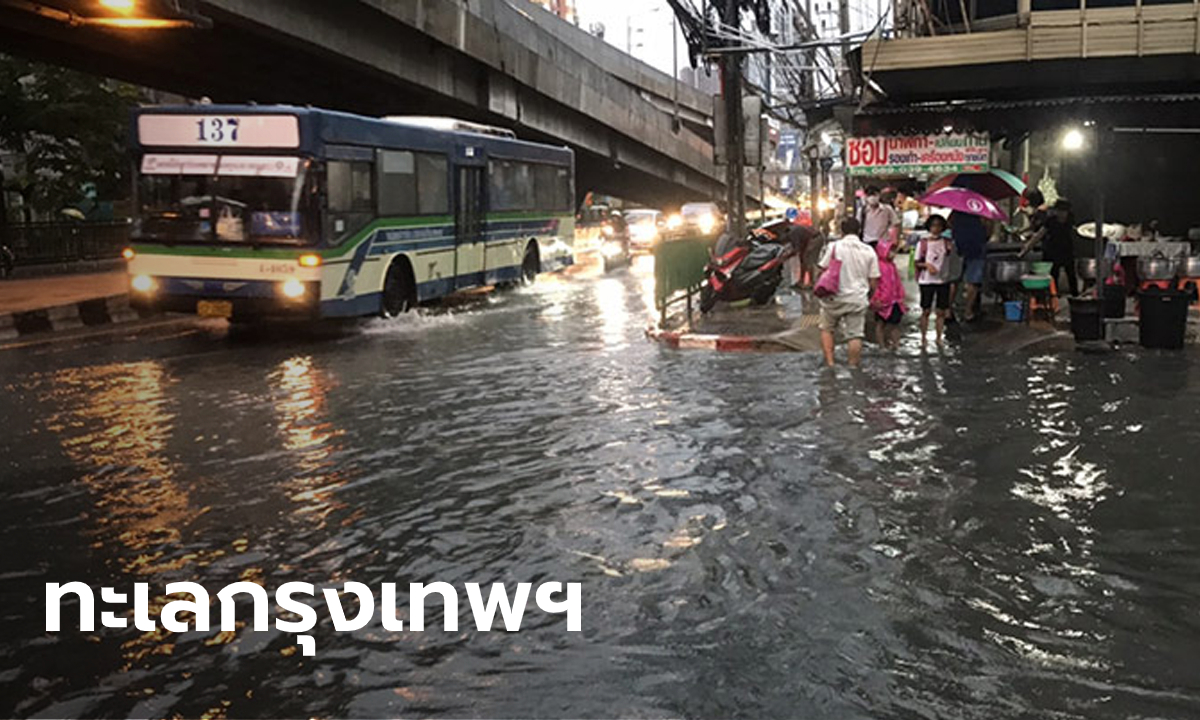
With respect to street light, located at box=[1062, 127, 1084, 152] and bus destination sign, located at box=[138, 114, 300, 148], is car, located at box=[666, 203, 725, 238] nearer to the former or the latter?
street light, located at box=[1062, 127, 1084, 152]

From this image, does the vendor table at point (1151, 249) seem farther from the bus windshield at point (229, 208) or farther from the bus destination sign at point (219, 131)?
the bus destination sign at point (219, 131)

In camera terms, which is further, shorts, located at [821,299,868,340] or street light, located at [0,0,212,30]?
street light, located at [0,0,212,30]

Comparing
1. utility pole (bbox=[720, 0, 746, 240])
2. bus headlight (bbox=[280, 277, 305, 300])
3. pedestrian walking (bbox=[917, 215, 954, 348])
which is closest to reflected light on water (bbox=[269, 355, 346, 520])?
bus headlight (bbox=[280, 277, 305, 300])

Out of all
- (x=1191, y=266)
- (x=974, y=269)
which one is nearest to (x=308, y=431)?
(x=974, y=269)

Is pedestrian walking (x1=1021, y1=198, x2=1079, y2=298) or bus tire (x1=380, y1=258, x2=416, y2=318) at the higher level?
pedestrian walking (x1=1021, y1=198, x2=1079, y2=298)

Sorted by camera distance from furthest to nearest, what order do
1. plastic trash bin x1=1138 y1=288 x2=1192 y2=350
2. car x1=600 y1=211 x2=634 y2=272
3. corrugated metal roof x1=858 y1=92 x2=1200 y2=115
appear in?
car x1=600 y1=211 x2=634 y2=272 → corrugated metal roof x1=858 y1=92 x2=1200 y2=115 → plastic trash bin x1=1138 y1=288 x2=1192 y2=350

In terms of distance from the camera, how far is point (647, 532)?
679 cm

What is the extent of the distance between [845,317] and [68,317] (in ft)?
45.7

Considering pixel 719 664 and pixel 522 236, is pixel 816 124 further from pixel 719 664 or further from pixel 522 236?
pixel 719 664

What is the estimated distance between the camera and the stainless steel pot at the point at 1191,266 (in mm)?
16000

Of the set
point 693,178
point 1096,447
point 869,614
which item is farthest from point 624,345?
point 693,178

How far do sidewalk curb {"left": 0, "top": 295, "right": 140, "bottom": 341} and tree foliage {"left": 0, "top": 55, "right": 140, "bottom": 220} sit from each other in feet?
41.8

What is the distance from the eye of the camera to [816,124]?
40.2 metres

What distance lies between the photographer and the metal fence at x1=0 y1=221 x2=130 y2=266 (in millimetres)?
31406
